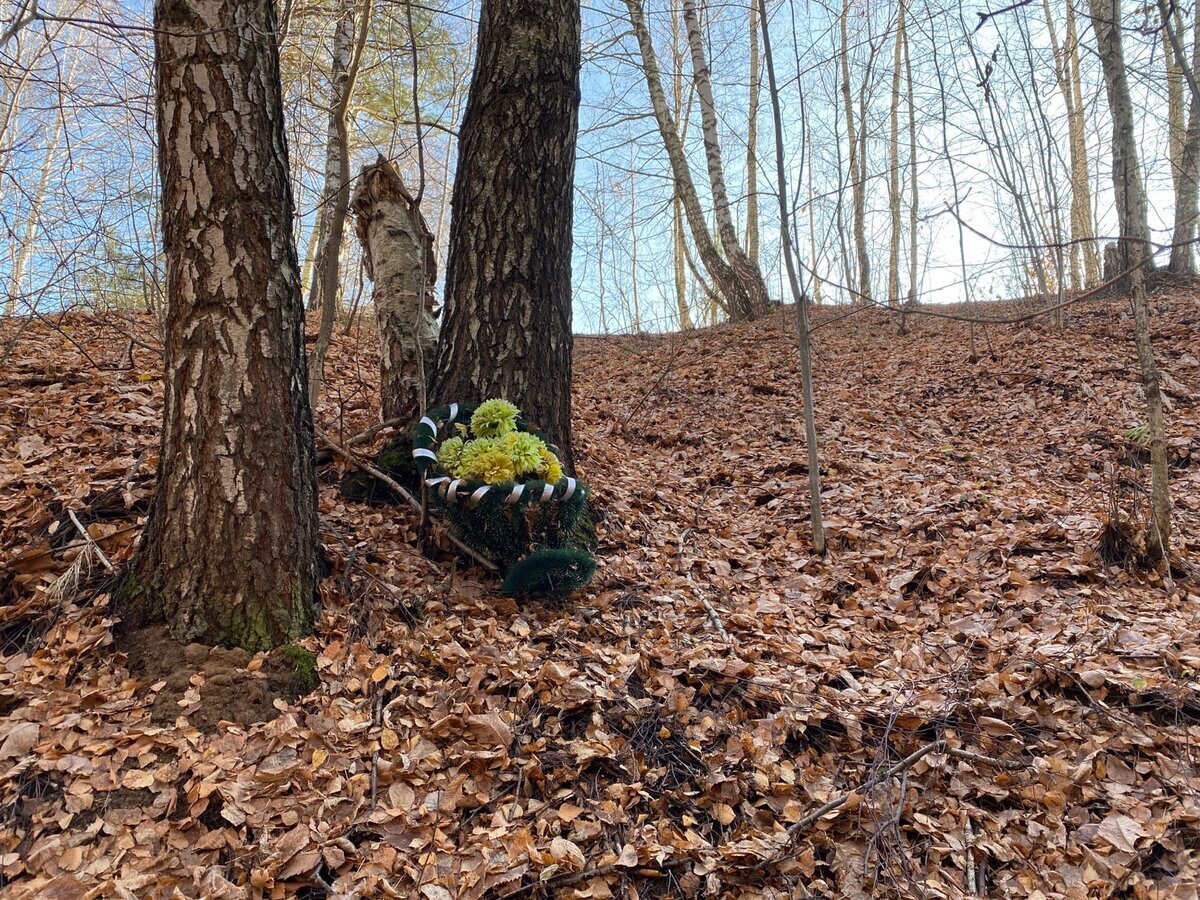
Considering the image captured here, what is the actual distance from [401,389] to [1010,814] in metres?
3.39

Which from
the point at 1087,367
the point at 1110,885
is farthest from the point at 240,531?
the point at 1087,367

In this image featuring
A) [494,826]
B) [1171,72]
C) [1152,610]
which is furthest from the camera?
[1171,72]

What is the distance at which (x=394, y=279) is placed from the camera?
4.02 metres

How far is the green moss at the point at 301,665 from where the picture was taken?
2.10 metres

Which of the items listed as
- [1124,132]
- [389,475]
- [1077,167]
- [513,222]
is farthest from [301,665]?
[1077,167]

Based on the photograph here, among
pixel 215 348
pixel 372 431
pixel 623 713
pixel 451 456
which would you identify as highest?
pixel 215 348

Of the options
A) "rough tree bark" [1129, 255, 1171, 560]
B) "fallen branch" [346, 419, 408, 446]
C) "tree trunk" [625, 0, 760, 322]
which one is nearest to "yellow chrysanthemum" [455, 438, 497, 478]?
"fallen branch" [346, 419, 408, 446]

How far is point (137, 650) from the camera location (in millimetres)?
2066

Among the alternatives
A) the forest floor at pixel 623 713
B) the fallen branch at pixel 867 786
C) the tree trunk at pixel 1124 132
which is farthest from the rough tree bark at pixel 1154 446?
the fallen branch at pixel 867 786

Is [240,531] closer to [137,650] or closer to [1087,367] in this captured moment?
Answer: [137,650]

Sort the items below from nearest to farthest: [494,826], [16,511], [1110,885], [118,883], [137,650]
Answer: [118,883]
[1110,885]
[494,826]
[137,650]
[16,511]

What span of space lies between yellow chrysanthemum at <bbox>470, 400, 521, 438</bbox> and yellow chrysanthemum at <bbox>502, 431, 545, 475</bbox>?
91mm

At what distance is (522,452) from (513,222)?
1.28 metres

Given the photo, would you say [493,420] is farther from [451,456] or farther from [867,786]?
[867,786]
